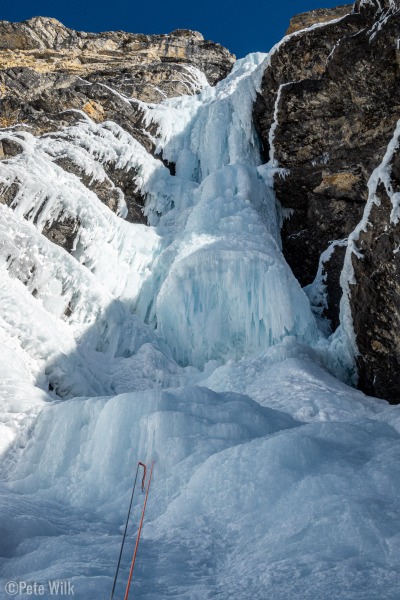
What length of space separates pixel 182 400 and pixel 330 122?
1119 cm

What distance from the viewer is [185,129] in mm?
19328

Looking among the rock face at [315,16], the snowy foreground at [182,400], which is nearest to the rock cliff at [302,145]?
the snowy foreground at [182,400]

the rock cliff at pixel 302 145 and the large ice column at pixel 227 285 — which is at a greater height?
the rock cliff at pixel 302 145

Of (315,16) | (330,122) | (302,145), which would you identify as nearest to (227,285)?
(302,145)

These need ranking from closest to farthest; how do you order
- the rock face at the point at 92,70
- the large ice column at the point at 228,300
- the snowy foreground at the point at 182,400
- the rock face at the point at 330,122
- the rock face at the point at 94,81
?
the snowy foreground at the point at 182,400 → the large ice column at the point at 228,300 → the rock face at the point at 330,122 → the rock face at the point at 94,81 → the rock face at the point at 92,70

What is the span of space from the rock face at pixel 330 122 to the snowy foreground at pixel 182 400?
849 millimetres

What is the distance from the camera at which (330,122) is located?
14.6 meters

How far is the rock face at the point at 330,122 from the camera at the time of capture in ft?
44.2

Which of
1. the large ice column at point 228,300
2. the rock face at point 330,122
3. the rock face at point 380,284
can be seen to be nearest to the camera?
the rock face at point 380,284

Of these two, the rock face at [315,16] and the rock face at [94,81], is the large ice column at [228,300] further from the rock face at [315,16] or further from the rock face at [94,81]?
the rock face at [315,16]

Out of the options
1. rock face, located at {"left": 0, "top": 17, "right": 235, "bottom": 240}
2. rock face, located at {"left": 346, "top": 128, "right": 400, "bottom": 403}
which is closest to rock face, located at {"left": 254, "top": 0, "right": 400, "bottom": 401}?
rock face, located at {"left": 346, "top": 128, "right": 400, "bottom": 403}

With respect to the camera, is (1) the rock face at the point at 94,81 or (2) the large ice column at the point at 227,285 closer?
(2) the large ice column at the point at 227,285

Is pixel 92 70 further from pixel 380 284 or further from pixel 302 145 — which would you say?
pixel 380 284

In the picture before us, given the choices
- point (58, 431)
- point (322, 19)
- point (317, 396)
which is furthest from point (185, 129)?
point (58, 431)
